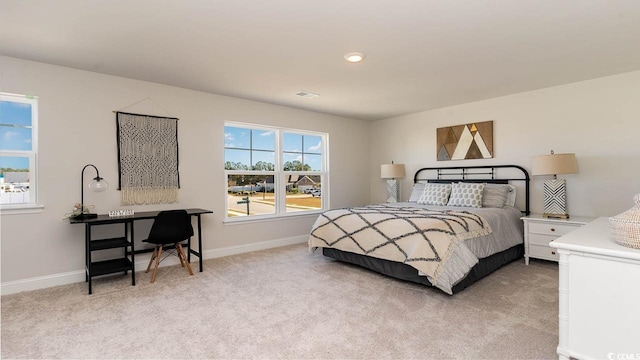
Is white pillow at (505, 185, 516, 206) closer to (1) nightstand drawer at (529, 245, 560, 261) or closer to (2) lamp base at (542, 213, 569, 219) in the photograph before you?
(2) lamp base at (542, 213, 569, 219)

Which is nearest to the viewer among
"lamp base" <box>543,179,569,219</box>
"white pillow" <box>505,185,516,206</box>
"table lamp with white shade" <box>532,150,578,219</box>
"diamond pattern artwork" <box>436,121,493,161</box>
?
"table lamp with white shade" <box>532,150,578,219</box>

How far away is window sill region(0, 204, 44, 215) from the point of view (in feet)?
10.2

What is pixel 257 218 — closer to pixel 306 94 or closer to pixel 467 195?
pixel 306 94

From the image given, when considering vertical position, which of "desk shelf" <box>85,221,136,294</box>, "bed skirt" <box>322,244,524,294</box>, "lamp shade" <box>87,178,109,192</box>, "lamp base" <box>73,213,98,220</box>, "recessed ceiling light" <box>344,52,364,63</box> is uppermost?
"recessed ceiling light" <box>344,52,364,63</box>

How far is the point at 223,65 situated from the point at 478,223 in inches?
127

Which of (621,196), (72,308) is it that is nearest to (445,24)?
(621,196)

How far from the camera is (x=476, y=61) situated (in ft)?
10.7

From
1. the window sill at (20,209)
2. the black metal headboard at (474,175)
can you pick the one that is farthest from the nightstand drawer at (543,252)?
the window sill at (20,209)

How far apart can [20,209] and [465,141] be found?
579 centimetres

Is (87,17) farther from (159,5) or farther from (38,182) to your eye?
(38,182)

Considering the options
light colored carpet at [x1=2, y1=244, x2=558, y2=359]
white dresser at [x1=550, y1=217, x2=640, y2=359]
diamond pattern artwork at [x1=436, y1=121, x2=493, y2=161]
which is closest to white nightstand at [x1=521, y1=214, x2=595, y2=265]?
light colored carpet at [x1=2, y1=244, x2=558, y2=359]

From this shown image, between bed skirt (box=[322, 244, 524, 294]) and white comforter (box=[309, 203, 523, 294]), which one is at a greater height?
white comforter (box=[309, 203, 523, 294])

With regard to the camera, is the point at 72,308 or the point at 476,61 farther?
the point at 476,61

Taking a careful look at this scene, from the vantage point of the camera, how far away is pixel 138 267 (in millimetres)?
3814
